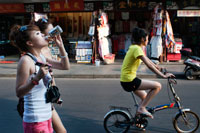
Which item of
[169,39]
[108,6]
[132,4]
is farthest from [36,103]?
[132,4]

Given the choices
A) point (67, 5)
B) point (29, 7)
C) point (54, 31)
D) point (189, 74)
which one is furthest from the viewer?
point (29, 7)

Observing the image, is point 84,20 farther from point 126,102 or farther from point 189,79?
point 126,102

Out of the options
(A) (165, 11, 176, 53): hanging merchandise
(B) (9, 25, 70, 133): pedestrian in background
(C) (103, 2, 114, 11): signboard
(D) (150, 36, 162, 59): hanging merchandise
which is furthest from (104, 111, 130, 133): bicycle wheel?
(C) (103, 2, 114, 11): signboard

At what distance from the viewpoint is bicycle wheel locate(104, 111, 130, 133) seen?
4.61m

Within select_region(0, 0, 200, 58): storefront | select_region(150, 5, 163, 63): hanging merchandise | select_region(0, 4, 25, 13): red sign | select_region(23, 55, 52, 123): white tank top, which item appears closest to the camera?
select_region(23, 55, 52, 123): white tank top

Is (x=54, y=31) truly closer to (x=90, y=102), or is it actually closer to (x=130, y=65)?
(x=130, y=65)

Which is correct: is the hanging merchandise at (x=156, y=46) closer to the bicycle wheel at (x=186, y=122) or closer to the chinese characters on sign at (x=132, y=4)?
the chinese characters on sign at (x=132, y=4)

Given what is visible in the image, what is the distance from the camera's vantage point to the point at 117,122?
4.65 meters

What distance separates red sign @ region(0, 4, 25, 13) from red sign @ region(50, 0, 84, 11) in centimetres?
162

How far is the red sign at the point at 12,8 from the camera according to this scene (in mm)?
13589

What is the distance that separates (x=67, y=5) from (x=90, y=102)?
7.52m

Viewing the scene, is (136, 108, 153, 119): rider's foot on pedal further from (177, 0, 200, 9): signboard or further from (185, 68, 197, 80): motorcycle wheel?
(177, 0, 200, 9): signboard

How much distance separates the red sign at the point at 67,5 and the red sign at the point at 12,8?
1.62 m

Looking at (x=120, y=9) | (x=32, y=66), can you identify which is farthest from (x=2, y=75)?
(x=32, y=66)
